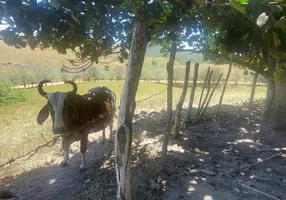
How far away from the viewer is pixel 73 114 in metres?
4.98

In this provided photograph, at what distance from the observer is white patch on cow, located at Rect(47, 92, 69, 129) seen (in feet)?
14.8

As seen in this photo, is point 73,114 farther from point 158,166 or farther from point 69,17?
point 69,17

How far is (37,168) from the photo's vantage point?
18.5ft

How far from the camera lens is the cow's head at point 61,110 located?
4534 mm

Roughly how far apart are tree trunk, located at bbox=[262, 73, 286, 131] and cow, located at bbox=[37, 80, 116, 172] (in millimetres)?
4487

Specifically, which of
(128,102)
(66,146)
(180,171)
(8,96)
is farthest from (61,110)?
(8,96)

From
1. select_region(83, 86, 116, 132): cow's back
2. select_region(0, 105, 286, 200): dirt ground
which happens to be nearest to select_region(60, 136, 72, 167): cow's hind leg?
select_region(0, 105, 286, 200): dirt ground

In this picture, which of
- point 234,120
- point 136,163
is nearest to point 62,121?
point 136,163

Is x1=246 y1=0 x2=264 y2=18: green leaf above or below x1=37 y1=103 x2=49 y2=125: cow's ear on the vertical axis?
above

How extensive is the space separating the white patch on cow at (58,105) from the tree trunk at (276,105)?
5.55 metres

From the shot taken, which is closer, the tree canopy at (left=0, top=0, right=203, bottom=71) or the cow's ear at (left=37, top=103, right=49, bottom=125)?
the tree canopy at (left=0, top=0, right=203, bottom=71)

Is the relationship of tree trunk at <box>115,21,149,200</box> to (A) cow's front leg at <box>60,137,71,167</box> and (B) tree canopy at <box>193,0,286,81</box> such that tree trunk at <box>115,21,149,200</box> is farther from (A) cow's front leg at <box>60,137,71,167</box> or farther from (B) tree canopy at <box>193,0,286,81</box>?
(A) cow's front leg at <box>60,137,71,167</box>

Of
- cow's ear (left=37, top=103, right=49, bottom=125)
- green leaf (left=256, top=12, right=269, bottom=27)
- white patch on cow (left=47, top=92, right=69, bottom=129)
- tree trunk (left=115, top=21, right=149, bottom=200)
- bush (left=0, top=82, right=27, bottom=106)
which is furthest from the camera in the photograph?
bush (left=0, top=82, right=27, bottom=106)

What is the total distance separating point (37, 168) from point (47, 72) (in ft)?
71.8
